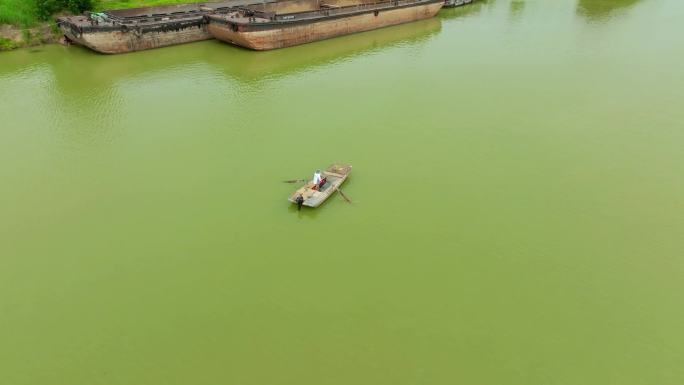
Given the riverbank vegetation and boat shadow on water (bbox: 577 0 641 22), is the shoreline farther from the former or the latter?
boat shadow on water (bbox: 577 0 641 22)

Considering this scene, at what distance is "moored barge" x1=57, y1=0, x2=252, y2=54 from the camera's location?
19.0m

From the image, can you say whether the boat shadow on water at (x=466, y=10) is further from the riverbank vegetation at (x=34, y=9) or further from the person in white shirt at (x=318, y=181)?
the person in white shirt at (x=318, y=181)

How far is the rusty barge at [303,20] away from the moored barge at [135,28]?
3.91 ft

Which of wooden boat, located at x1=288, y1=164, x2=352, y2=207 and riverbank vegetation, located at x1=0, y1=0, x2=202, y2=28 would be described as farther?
riverbank vegetation, located at x1=0, y1=0, x2=202, y2=28

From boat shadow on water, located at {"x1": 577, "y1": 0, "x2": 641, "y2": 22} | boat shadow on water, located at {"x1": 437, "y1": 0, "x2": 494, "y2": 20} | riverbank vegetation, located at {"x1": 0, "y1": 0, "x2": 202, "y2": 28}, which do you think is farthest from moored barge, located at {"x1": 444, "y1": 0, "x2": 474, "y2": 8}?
riverbank vegetation, located at {"x1": 0, "y1": 0, "x2": 202, "y2": 28}

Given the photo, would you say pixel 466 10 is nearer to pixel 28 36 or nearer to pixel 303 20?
pixel 303 20

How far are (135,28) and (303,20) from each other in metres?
7.73

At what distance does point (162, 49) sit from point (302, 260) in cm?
1644

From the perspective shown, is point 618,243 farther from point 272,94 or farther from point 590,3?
point 590,3

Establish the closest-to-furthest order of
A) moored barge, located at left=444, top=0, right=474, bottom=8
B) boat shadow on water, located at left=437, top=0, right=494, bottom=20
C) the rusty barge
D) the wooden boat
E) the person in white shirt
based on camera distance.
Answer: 1. the wooden boat
2. the person in white shirt
3. the rusty barge
4. boat shadow on water, located at left=437, top=0, right=494, bottom=20
5. moored barge, located at left=444, top=0, right=474, bottom=8

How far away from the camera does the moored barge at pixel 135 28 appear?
1905 centimetres

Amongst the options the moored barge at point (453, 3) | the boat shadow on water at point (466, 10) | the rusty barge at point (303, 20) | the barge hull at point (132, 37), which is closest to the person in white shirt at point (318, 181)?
the rusty barge at point (303, 20)

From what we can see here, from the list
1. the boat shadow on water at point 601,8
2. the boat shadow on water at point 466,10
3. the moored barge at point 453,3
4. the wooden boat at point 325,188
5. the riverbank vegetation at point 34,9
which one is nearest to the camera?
the wooden boat at point 325,188

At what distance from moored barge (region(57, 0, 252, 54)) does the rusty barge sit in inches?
46.9
